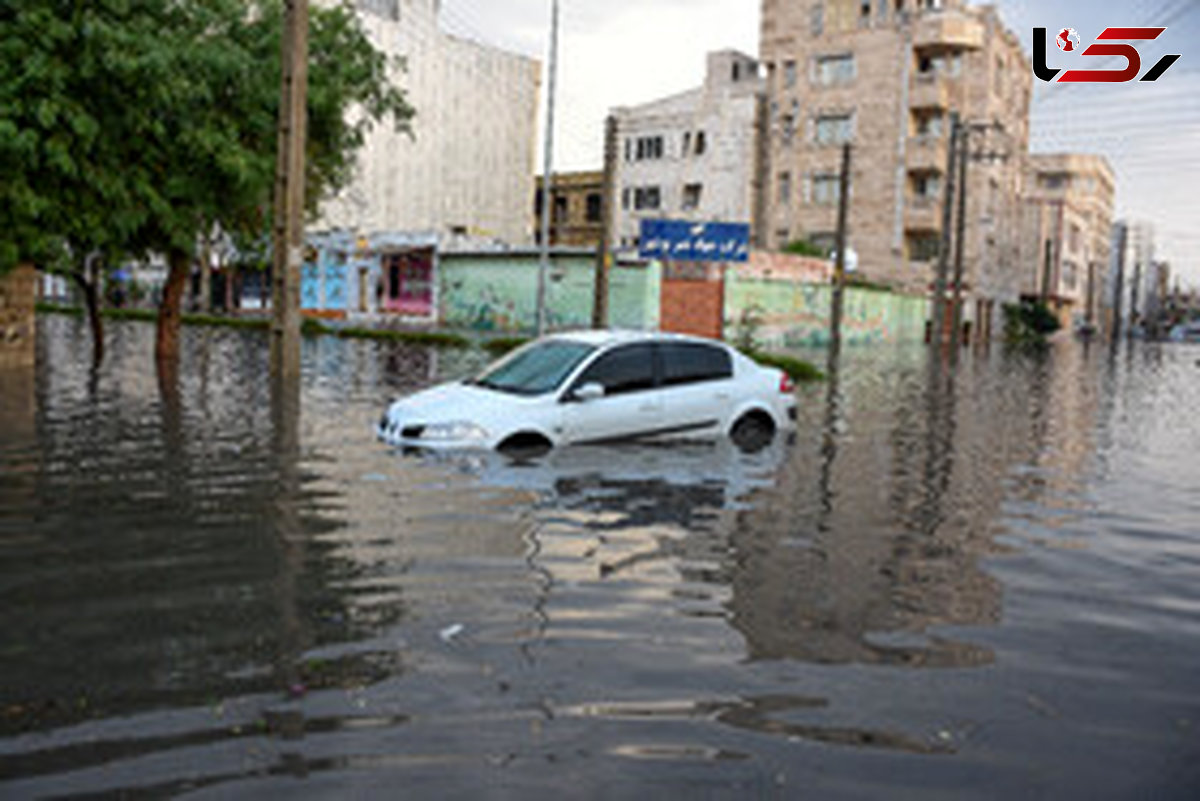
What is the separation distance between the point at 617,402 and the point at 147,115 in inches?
408

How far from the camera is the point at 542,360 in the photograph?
12.4 metres

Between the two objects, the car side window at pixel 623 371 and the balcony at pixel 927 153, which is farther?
the balcony at pixel 927 153

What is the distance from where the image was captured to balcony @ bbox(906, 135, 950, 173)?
2418 inches

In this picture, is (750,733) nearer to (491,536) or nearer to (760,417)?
(491,536)

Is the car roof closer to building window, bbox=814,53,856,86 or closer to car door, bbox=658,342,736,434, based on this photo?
car door, bbox=658,342,736,434

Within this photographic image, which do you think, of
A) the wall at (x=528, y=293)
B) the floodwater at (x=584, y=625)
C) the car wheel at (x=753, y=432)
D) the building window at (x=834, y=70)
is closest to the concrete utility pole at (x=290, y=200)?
the floodwater at (x=584, y=625)

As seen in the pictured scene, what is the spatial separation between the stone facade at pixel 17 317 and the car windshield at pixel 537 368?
11394 mm

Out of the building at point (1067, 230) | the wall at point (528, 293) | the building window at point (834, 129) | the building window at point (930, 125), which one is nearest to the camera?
the wall at point (528, 293)

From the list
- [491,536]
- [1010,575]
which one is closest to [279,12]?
[491,536]

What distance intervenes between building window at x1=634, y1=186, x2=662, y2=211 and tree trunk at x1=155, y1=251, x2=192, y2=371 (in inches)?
1979

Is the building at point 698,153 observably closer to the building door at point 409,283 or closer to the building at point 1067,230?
the building door at point 409,283

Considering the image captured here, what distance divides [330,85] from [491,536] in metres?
16.0

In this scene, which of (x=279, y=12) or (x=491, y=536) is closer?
(x=491, y=536)

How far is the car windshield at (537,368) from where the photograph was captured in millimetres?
11859
